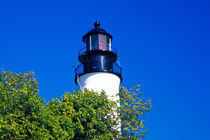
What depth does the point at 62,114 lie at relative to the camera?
80.1ft

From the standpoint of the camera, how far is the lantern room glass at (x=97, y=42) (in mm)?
32562

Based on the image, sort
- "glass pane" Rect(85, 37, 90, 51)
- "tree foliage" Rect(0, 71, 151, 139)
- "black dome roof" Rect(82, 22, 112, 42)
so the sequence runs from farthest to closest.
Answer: "black dome roof" Rect(82, 22, 112, 42) → "glass pane" Rect(85, 37, 90, 51) → "tree foliage" Rect(0, 71, 151, 139)

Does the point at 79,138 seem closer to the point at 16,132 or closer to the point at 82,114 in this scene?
the point at 82,114

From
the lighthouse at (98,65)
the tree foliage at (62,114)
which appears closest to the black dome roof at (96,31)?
the lighthouse at (98,65)

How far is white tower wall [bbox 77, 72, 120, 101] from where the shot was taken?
1219 inches

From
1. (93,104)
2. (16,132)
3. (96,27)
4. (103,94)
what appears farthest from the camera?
(96,27)

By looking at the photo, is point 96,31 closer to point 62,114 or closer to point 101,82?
point 101,82

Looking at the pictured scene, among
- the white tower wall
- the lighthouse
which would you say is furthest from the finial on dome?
the white tower wall

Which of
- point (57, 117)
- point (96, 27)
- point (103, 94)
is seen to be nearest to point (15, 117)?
point (57, 117)

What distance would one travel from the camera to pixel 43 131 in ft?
69.2

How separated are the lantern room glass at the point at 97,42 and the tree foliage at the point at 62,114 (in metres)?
5.58

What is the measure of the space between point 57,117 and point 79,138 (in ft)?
8.44

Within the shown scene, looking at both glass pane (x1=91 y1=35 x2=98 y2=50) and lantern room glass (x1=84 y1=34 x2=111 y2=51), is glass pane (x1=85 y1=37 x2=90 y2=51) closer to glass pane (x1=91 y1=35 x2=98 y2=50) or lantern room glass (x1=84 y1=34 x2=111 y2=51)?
lantern room glass (x1=84 y1=34 x2=111 y2=51)

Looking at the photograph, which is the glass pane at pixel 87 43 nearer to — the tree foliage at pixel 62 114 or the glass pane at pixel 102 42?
the glass pane at pixel 102 42
